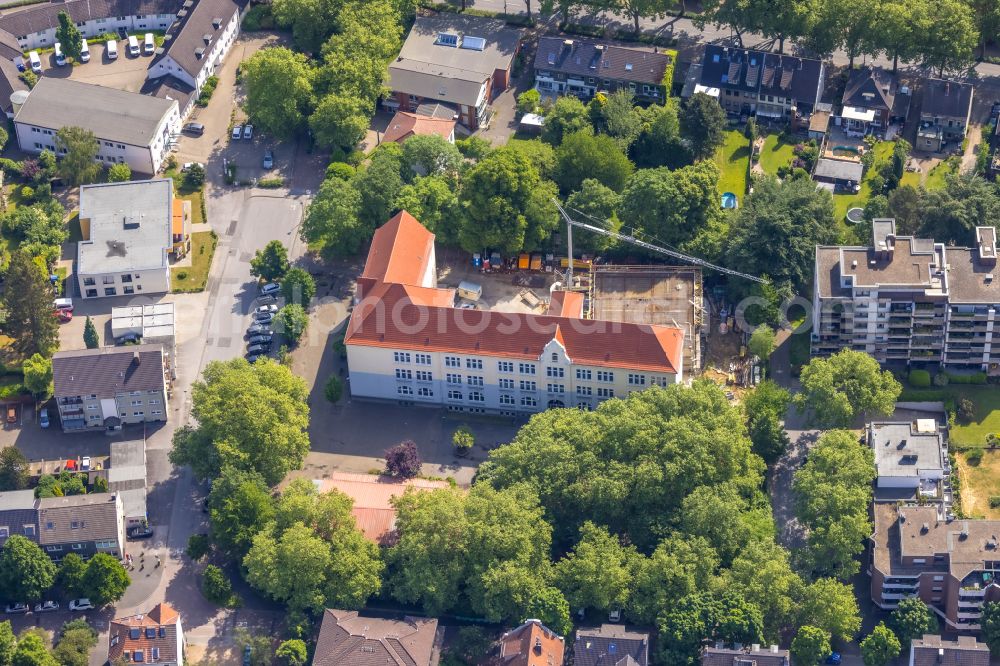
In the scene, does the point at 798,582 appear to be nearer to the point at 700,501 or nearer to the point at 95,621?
the point at 700,501

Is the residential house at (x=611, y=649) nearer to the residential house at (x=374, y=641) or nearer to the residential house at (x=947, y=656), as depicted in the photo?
the residential house at (x=374, y=641)

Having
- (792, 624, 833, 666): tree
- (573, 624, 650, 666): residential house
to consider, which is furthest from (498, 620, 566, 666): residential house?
(792, 624, 833, 666): tree

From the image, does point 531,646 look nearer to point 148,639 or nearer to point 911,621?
point 911,621

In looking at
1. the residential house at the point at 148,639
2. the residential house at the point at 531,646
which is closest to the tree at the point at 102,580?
the residential house at the point at 148,639

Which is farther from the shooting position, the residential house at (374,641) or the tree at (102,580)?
the tree at (102,580)

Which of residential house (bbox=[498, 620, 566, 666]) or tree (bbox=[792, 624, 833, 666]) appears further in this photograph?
tree (bbox=[792, 624, 833, 666])

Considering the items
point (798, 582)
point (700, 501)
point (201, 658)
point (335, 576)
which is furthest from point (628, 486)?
point (201, 658)

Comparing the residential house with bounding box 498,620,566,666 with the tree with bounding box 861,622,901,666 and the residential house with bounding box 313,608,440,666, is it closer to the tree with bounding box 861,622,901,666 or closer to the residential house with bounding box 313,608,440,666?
the residential house with bounding box 313,608,440,666
